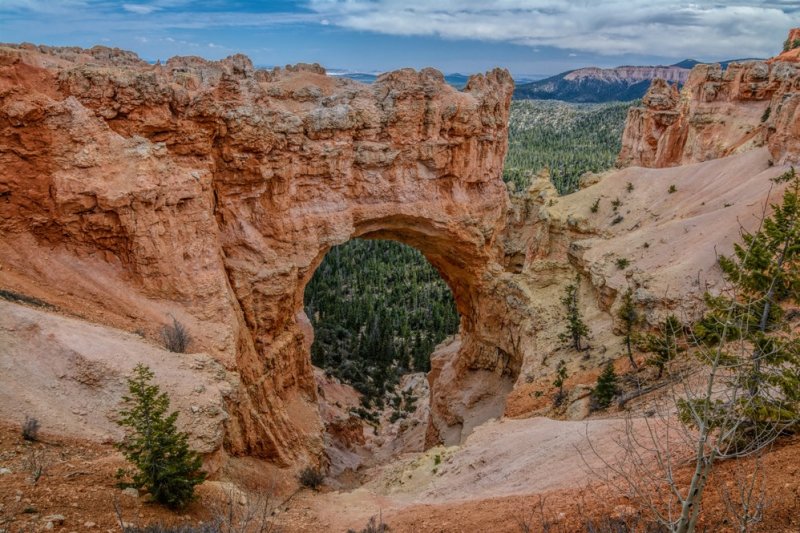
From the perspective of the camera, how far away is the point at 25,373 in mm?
11727

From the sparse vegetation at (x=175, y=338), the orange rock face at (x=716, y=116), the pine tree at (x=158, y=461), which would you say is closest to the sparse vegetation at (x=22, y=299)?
the sparse vegetation at (x=175, y=338)

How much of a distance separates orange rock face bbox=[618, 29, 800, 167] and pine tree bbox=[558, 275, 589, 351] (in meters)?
12.6

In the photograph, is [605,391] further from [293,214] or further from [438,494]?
[293,214]

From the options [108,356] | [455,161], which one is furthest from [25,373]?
[455,161]

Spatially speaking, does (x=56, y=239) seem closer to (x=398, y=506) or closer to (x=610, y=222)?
(x=398, y=506)

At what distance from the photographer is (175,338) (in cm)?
1552

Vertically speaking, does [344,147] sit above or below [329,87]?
below

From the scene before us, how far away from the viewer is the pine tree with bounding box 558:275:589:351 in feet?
78.8

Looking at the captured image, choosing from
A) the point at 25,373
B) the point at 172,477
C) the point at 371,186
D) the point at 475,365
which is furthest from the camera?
the point at 475,365

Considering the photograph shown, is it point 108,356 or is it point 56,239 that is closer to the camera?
point 108,356

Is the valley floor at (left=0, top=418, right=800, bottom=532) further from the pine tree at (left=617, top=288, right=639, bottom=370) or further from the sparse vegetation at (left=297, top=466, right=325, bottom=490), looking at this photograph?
the pine tree at (left=617, top=288, right=639, bottom=370)

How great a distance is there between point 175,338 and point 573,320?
16773 millimetres

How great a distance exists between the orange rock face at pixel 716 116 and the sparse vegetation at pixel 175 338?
29470mm

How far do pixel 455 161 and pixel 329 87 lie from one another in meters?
7.54
